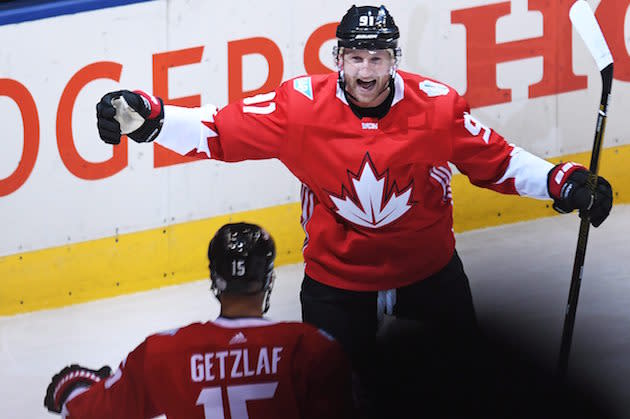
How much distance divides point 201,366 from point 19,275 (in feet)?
8.71

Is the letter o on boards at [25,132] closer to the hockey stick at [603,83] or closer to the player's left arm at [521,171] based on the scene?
the player's left arm at [521,171]

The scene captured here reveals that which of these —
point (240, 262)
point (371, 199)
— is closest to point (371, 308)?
point (371, 199)

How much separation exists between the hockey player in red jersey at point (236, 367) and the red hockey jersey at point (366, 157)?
0.86 meters

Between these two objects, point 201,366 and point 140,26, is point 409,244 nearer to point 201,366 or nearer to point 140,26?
point 201,366

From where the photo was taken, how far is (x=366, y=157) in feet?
10.4

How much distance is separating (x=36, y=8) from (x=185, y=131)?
1576mm

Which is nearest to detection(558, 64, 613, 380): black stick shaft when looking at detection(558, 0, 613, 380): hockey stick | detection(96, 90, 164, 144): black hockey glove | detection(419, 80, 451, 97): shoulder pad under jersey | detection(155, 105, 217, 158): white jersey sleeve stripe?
detection(558, 0, 613, 380): hockey stick

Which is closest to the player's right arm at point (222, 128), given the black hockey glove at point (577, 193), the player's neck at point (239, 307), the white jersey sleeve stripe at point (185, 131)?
the white jersey sleeve stripe at point (185, 131)

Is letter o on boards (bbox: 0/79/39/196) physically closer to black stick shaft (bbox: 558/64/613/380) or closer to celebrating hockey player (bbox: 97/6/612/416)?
celebrating hockey player (bbox: 97/6/612/416)

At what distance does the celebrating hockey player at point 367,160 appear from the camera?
10.4 ft

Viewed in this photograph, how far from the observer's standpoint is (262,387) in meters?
2.25

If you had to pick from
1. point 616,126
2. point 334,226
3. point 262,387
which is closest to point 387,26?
point 334,226

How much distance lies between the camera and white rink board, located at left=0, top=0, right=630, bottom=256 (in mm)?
4617

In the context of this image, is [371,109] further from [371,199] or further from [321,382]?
[321,382]
